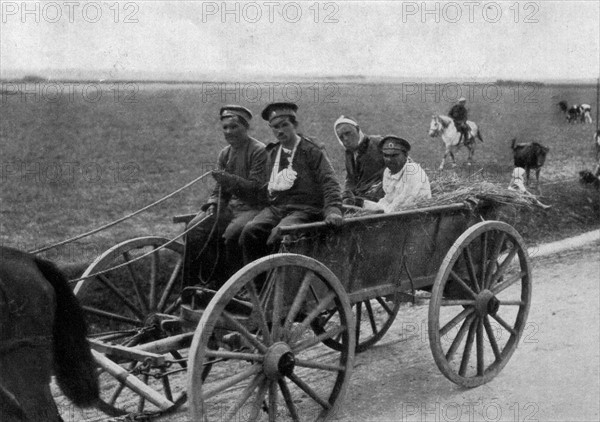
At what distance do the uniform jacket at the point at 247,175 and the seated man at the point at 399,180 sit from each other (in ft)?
3.02

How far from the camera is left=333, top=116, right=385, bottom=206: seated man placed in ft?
21.9

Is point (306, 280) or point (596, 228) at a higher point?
point (306, 280)

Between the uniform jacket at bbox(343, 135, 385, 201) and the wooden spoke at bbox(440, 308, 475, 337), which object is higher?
the uniform jacket at bbox(343, 135, 385, 201)

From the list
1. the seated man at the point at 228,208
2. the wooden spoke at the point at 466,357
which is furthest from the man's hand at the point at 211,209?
the wooden spoke at the point at 466,357

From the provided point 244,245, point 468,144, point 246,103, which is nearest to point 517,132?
→ point 468,144

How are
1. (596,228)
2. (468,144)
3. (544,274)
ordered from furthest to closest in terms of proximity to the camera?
(468,144)
(596,228)
(544,274)

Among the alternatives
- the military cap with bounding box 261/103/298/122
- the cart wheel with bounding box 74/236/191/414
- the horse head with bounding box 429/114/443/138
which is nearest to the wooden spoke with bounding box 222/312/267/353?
the cart wheel with bounding box 74/236/191/414

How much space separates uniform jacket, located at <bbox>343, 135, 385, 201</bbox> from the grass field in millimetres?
511

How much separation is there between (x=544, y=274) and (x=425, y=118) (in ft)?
69.1

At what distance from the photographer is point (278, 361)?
4.13 metres

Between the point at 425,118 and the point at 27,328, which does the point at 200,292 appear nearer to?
the point at 27,328

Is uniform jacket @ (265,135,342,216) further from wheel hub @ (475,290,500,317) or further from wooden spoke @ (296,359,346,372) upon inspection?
wheel hub @ (475,290,500,317)

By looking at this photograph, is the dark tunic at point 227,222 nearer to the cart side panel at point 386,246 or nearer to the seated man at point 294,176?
the seated man at point 294,176

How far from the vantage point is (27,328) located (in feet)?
11.0
